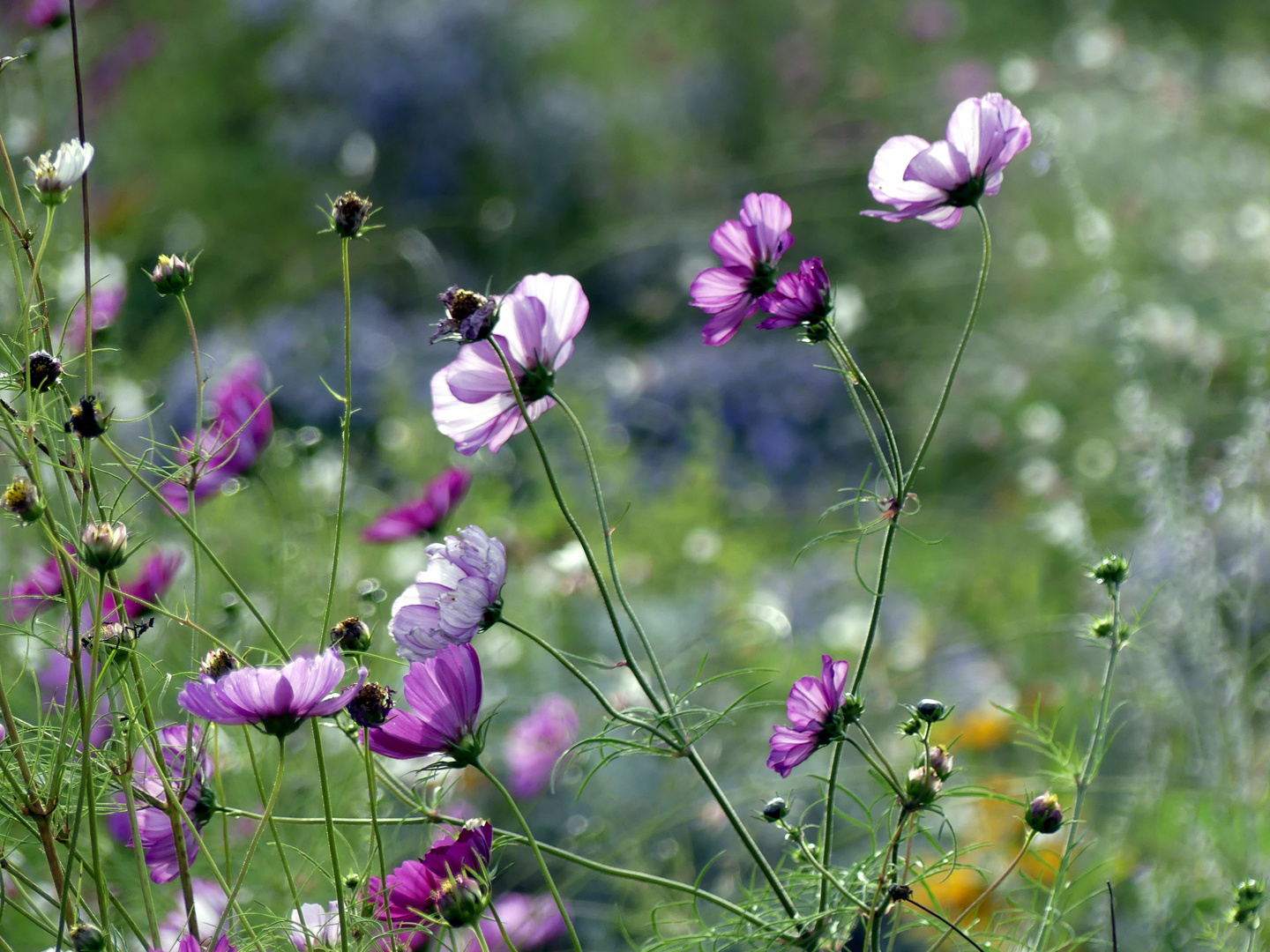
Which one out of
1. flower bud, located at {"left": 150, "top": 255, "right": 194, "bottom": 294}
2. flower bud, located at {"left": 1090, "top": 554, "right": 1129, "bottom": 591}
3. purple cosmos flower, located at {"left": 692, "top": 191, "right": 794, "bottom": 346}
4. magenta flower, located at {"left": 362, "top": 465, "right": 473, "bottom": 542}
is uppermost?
magenta flower, located at {"left": 362, "top": 465, "right": 473, "bottom": 542}

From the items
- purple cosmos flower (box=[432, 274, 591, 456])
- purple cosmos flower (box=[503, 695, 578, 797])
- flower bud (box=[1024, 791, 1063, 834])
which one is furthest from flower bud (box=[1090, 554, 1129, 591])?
purple cosmos flower (box=[503, 695, 578, 797])

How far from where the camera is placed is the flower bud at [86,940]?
0.33 meters

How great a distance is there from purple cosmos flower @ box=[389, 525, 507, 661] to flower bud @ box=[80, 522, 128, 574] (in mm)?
89

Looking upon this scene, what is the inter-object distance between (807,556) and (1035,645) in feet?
1.10

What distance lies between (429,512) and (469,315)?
297 mm

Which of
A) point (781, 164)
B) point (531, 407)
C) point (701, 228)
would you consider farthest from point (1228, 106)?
point (531, 407)

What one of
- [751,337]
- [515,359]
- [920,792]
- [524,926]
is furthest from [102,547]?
[751,337]

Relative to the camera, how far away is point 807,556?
152cm

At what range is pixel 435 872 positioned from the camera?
0.36 metres

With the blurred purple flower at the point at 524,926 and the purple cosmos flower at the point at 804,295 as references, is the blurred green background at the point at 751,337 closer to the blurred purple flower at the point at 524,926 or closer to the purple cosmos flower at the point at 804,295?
the blurred purple flower at the point at 524,926

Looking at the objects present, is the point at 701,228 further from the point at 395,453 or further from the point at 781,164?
the point at 395,453

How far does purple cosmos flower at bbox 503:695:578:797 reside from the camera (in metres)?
0.88

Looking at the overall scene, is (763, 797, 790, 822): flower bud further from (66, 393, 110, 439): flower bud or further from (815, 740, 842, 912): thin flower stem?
(66, 393, 110, 439): flower bud

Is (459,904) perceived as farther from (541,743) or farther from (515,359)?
(541,743)
